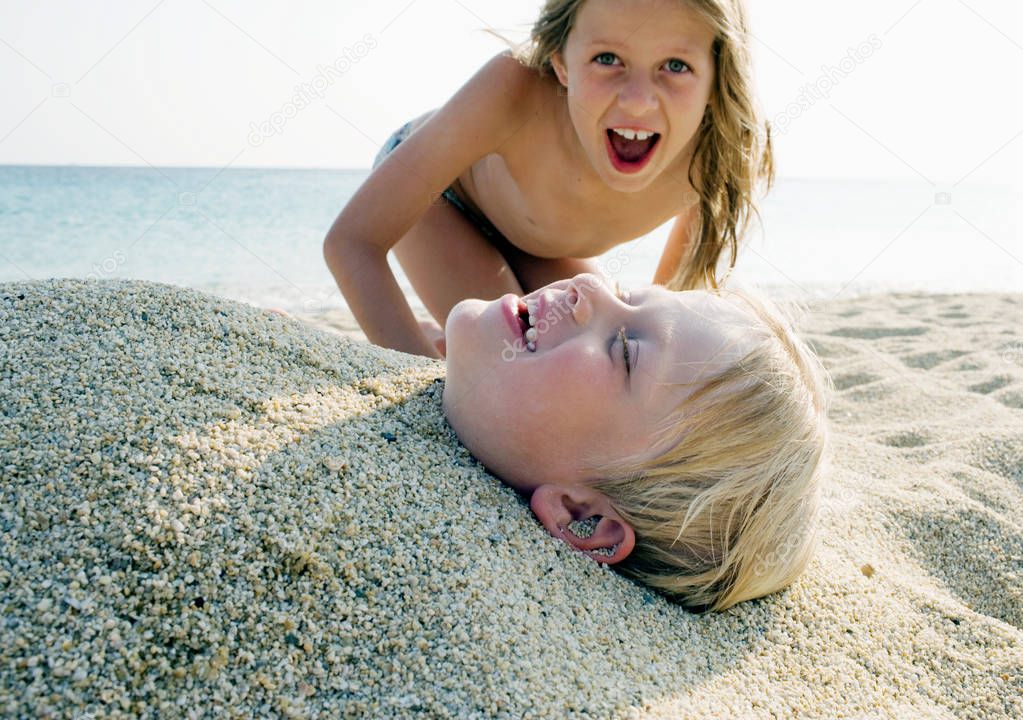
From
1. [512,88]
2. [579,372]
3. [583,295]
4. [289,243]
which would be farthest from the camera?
[289,243]

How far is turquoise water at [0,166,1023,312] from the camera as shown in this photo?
972cm

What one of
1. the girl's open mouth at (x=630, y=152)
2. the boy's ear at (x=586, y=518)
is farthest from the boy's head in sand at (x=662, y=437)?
the girl's open mouth at (x=630, y=152)

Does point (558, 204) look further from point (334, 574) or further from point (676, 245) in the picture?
point (334, 574)

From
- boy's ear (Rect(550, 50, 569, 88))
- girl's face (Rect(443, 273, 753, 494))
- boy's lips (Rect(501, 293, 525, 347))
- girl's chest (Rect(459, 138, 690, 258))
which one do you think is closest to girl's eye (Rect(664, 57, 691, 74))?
boy's ear (Rect(550, 50, 569, 88))

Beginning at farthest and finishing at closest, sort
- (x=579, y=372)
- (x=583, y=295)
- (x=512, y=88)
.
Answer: (x=512, y=88) < (x=583, y=295) < (x=579, y=372)

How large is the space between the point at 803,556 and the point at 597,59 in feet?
6.65

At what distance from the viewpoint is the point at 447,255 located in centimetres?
406

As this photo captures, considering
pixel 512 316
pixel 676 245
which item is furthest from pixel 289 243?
pixel 512 316

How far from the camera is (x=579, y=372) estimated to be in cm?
195

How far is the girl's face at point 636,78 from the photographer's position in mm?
2861

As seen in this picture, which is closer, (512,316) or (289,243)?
(512,316)

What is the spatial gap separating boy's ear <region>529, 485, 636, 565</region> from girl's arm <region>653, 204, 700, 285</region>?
213 cm

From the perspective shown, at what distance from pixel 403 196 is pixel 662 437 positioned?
5.97 feet

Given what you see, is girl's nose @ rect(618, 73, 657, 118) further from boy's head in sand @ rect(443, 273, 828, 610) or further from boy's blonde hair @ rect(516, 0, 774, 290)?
boy's head in sand @ rect(443, 273, 828, 610)
